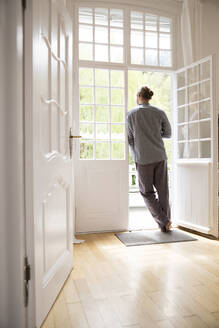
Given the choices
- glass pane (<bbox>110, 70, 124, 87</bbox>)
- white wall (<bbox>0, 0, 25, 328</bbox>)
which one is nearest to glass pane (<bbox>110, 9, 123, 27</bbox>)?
glass pane (<bbox>110, 70, 124, 87</bbox>)

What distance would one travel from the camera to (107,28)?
367cm

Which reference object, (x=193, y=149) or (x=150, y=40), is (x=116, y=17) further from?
(x=193, y=149)

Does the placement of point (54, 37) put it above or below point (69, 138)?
above

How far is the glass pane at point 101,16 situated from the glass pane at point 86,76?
0.59 m

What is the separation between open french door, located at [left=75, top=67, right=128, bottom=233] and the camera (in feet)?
11.7

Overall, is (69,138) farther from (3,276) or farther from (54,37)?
(3,276)

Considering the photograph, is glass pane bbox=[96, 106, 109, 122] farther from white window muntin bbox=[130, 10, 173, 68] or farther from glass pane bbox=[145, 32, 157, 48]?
glass pane bbox=[145, 32, 157, 48]

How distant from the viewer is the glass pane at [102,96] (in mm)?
3656

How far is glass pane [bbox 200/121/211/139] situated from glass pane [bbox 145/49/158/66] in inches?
40.4

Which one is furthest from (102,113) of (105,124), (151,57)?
(151,57)

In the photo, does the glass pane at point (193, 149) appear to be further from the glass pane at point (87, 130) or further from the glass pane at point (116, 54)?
the glass pane at point (116, 54)

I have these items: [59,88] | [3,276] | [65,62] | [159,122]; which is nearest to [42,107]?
[59,88]

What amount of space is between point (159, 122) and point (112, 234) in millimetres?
1418

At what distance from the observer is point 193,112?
12.0ft
